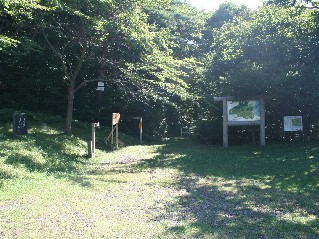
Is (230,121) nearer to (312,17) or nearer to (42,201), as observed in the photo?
(312,17)

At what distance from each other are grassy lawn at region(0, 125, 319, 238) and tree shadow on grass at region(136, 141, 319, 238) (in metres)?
0.02

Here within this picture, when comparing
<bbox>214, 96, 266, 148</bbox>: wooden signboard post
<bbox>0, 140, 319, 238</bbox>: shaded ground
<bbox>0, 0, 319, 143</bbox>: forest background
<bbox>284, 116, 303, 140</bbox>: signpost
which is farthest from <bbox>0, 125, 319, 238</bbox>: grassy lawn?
<bbox>0, 0, 319, 143</bbox>: forest background

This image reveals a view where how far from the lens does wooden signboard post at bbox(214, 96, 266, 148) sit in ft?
57.7

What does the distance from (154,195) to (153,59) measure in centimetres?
1130

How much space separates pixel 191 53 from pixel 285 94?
650 inches

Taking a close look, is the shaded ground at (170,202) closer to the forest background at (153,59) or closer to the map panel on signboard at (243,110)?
the map panel on signboard at (243,110)

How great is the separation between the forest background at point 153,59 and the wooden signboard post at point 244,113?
45 centimetres

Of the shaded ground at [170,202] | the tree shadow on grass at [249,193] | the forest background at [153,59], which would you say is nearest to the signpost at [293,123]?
the forest background at [153,59]

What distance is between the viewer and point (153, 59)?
18.3m

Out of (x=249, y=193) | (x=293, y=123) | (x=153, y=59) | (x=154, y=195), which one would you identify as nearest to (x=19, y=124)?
(x=153, y=59)

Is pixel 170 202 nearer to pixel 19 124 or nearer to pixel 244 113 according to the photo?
pixel 19 124

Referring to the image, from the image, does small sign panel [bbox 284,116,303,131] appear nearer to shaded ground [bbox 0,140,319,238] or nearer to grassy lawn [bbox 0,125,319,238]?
grassy lawn [bbox 0,125,319,238]

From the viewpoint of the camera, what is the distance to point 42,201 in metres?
7.23

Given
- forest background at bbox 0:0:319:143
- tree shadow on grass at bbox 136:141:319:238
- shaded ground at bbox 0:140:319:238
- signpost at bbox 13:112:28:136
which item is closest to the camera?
shaded ground at bbox 0:140:319:238
